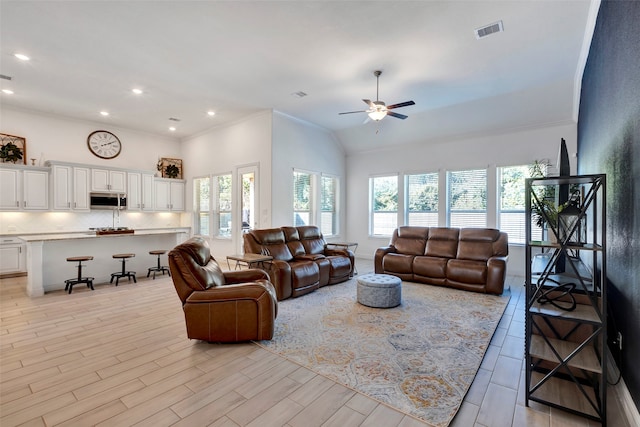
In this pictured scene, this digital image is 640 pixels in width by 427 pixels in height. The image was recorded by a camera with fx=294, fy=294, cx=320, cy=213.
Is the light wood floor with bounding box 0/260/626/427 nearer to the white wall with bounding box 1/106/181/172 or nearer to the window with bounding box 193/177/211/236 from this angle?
the window with bounding box 193/177/211/236

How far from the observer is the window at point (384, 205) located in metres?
7.89

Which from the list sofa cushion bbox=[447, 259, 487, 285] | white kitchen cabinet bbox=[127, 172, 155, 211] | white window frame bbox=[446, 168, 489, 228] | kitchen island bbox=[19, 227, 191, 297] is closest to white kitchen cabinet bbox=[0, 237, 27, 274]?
kitchen island bbox=[19, 227, 191, 297]

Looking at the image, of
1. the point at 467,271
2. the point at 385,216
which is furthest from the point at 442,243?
the point at 385,216

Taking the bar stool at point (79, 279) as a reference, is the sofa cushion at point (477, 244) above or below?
above

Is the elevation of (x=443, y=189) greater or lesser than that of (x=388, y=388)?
greater

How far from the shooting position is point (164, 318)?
3.66 m

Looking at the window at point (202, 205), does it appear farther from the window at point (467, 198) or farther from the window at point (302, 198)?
the window at point (467, 198)

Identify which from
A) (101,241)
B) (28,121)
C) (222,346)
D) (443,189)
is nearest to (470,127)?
(443,189)

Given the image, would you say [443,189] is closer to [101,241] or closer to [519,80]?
[519,80]

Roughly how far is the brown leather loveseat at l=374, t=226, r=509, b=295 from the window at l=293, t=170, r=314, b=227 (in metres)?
2.21

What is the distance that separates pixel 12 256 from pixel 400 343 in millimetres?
7594

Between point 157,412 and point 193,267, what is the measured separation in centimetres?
122

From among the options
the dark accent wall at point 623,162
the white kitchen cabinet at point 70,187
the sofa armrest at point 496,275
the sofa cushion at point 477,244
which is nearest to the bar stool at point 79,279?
the white kitchen cabinet at point 70,187

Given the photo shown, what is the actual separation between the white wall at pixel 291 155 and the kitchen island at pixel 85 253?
2267 mm
